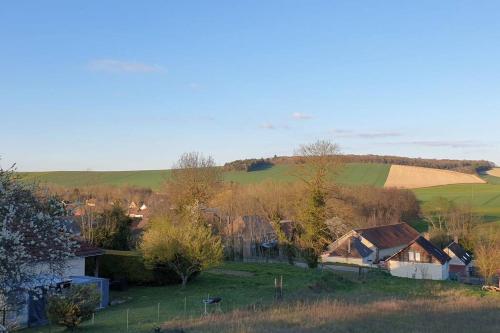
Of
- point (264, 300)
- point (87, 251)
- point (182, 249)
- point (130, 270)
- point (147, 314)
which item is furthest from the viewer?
point (130, 270)

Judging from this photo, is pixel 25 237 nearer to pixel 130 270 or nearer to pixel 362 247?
pixel 130 270

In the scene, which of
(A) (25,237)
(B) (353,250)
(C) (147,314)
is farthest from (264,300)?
(B) (353,250)

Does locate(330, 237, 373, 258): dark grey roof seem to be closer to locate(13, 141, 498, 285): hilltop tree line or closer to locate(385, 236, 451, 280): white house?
locate(13, 141, 498, 285): hilltop tree line

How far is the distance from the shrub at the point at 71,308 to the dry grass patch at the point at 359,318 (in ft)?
11.3

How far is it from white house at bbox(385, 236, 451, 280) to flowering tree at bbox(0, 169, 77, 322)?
4643 centimetres

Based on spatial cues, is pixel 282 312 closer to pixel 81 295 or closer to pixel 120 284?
pixel 81 295

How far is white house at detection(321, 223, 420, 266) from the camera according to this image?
61.0 meters

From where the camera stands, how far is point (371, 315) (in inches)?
760

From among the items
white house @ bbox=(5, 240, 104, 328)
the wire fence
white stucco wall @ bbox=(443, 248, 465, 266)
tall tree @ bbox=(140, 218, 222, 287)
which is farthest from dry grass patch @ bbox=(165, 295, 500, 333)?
white stucco wall @ bbox=(443, 248, 465, 266)

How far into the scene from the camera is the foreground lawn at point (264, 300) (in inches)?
701

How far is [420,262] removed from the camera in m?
54.2

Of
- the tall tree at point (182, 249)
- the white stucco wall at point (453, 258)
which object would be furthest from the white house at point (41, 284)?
the white stucco wall at point (453, 258)

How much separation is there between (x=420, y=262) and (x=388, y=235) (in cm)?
1234

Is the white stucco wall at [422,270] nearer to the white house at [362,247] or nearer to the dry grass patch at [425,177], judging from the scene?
the white house at [362,247]
